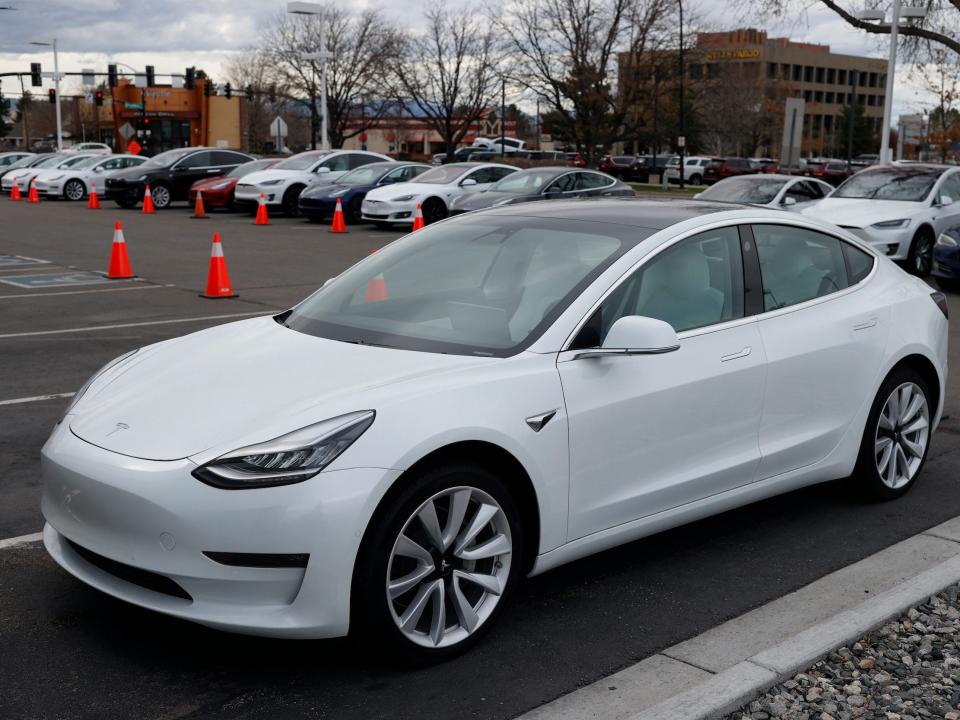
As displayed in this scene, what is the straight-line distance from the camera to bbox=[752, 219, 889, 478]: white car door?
4867 millimetres

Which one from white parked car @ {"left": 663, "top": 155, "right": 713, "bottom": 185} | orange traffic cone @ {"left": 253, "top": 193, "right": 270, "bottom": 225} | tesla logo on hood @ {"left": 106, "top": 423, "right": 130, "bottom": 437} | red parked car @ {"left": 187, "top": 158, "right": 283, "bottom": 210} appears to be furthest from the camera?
white parked car @ {"left": 663, "top": 155, "right": 713, "bottom": 185}

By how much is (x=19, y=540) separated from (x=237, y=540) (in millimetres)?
1984

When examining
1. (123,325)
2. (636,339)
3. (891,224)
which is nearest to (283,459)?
(636,339)

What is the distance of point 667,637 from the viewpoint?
4043 millimetres

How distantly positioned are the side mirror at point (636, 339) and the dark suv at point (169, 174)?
2809cm

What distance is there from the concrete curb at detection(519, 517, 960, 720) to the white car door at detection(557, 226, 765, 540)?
56 cm

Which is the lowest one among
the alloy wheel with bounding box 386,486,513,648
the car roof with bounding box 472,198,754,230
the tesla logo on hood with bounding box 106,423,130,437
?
the alloy wheel with bounding box 386,486,513,648

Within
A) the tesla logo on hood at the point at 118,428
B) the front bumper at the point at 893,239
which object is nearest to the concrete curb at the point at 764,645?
the tesla logo on hood at the point at 118,428

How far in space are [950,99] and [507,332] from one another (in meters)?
32.3

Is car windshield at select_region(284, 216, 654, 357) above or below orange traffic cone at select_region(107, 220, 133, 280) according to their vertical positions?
above

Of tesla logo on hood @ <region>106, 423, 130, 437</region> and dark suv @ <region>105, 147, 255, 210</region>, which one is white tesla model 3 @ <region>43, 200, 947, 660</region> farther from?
dark suv @ <region>105, 147, 255, 210</region>

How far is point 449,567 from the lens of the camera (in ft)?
12.3

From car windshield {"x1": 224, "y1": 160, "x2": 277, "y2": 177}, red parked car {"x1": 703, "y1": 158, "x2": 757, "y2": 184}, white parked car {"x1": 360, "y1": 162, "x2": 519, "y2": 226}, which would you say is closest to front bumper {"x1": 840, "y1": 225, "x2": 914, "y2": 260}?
white parked car {"x1": 360, "y1": 162, "x2": 519, "y2": 226}

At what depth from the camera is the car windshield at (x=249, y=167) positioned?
29728 mm
